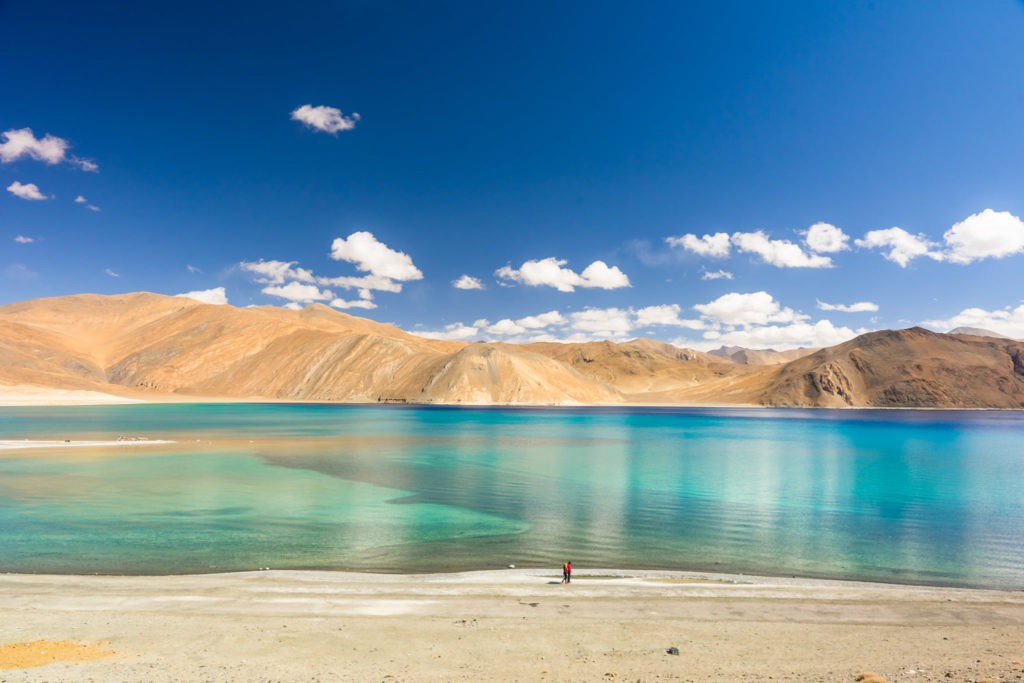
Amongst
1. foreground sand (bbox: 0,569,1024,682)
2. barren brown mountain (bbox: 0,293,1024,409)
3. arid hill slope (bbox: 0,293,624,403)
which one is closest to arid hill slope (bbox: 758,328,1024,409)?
barren brown mountain (bbox: 0,293,1024,409)

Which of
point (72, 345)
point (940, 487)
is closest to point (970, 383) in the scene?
point (940, 487)

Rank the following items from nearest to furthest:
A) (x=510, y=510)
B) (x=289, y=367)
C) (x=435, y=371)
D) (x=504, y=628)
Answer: (x=504, y=628) < (x=510, y=510) < (x=435, y=371) < (x=289, y=367)

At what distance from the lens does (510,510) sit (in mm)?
25297

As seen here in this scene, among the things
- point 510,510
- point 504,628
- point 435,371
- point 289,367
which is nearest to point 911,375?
point 435,371

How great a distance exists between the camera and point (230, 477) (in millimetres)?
33156

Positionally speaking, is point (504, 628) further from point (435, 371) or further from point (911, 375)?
point (911, 375)

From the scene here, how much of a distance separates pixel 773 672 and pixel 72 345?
234268mm

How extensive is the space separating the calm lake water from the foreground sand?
212 cm

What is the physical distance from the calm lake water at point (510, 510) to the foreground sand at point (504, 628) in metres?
2.12

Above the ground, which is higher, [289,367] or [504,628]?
[289,367]

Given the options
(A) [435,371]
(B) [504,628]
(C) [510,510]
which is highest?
(A) [435,371]

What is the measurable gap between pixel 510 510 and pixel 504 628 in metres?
13.7

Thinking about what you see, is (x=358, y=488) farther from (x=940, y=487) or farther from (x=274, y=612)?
(x=940, y=487)

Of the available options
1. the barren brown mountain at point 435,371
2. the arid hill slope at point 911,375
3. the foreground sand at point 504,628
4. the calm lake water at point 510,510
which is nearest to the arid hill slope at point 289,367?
the barren brown mountain at point 435,371
